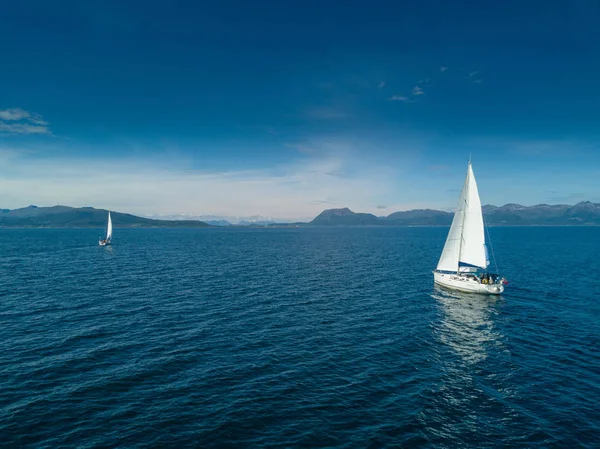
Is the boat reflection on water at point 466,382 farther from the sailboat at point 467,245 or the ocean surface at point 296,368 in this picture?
the sailboat at point 467,245

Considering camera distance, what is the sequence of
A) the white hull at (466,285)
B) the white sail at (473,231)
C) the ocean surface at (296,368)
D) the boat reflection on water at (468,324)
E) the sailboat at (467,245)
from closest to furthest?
the ocean surface at (296,368)
the boat reflection on water at (468,324)
the white hull at (466,285)
the sailboat at (467,245)
the white sail at (473,231)

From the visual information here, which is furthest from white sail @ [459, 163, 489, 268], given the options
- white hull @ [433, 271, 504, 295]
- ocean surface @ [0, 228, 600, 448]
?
ocean surface @ [0, 228, 600, 448]

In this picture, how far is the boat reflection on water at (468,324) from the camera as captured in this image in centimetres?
3834

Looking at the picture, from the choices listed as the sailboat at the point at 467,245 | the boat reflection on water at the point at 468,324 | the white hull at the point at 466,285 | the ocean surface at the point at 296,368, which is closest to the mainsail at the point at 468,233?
the sailboat at the point at 467,245

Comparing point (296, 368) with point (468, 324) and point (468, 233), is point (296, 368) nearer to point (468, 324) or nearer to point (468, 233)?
point (468, 324)

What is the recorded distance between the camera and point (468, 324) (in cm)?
4753

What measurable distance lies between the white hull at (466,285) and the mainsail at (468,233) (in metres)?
3.67

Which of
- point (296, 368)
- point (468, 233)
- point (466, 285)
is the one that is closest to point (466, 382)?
point (296, 368)

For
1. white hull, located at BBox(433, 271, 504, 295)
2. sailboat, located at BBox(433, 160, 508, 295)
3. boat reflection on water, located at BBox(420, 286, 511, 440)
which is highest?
sailboat, located at BBox(433, 160, 508, 295)

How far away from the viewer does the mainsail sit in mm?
68812

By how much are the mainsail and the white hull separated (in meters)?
3.67

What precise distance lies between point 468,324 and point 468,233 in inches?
1138

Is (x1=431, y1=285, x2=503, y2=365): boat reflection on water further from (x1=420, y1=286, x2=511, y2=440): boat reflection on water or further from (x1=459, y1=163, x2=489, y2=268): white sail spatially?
(x1=459, y1=163, x2=489, y2=268): white sail

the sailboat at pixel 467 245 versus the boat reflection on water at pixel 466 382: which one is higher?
the sailboat at pixel 467 245
